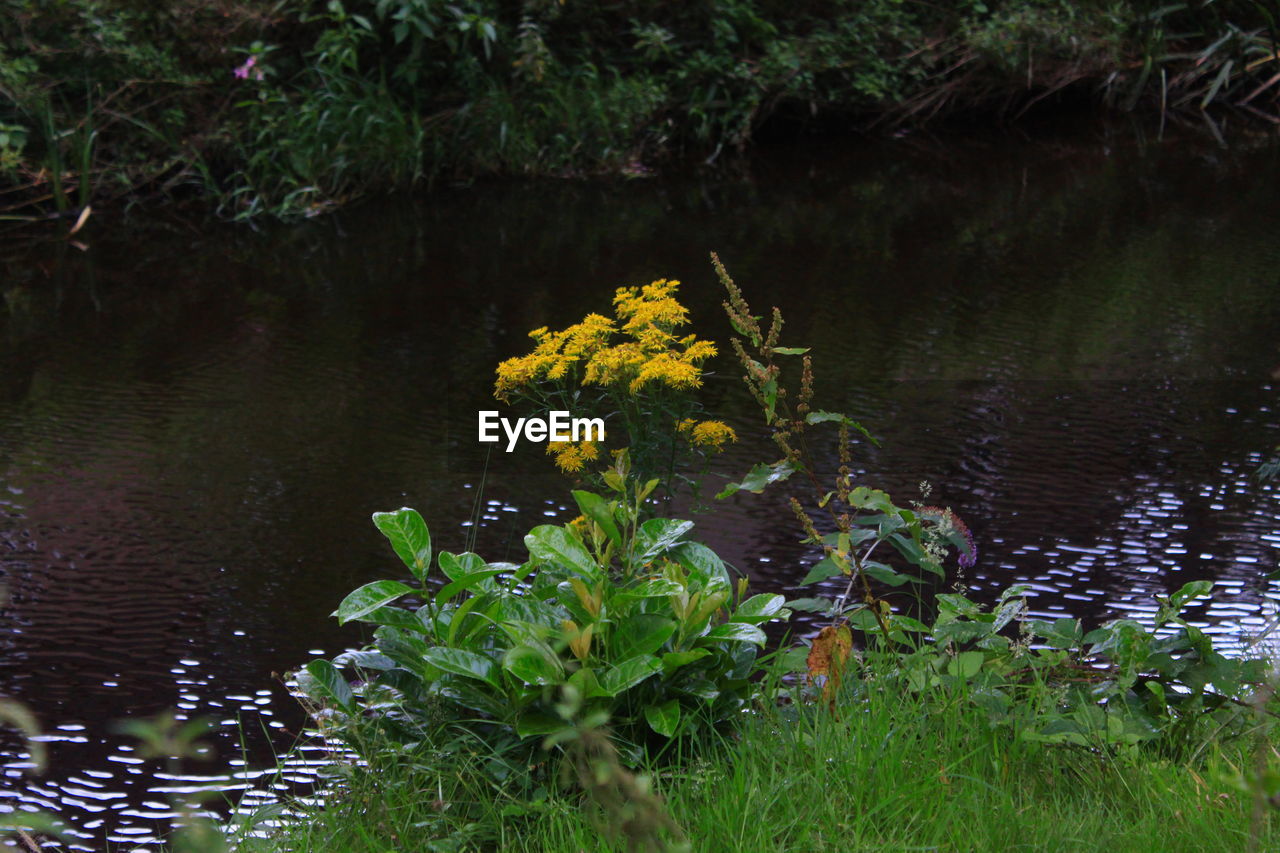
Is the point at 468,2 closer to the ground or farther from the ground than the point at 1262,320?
farther from the ground

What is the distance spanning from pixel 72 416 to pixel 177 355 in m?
0.66

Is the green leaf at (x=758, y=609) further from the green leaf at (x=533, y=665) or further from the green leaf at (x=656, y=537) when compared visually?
the green leaf at (x=533, y=665)

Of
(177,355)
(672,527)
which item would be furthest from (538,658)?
(177,355)

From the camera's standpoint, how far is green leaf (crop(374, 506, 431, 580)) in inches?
91.8

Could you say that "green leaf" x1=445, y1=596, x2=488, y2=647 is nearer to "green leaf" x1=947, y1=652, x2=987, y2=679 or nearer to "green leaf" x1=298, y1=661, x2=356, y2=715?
"green leaf" x1=298, y1=661, x2=356, y2=715

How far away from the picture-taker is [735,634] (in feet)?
7.14

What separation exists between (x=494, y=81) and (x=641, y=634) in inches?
248

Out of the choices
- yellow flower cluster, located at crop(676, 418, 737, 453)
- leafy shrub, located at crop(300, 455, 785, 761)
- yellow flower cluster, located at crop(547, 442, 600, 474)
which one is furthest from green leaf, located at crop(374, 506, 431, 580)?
yellow flower cluster, located at crop(676, 418, 737, 453)

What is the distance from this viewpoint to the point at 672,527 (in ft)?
7.82

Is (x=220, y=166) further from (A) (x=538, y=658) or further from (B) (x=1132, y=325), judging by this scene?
(A) (x=538, y=658)

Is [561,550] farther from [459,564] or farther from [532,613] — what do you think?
[459,564]

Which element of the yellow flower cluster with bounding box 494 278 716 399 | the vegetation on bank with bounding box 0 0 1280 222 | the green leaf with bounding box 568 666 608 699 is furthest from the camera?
the vegetation on bank with bounding box 0 0 1280 222

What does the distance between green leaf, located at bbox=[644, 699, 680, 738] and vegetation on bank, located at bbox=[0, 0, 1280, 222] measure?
18.5 feet

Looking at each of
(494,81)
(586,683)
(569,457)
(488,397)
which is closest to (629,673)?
(586,683)
